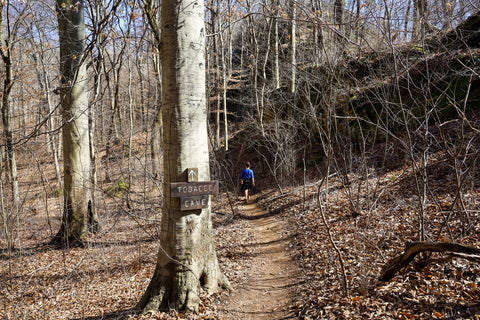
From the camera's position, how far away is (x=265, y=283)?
184 inches

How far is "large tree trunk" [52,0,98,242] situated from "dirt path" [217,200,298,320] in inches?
164

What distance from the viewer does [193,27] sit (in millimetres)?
3471

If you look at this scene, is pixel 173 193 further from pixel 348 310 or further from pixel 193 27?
pixel 348 310

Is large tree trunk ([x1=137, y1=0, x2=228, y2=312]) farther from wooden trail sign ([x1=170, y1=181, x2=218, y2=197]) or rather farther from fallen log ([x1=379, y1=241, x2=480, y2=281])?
fallen log ([x1=379, y1=241, x2=480, y2=281])

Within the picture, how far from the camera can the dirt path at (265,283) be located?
3.74 meters

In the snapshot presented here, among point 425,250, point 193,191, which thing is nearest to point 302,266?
point 425,250

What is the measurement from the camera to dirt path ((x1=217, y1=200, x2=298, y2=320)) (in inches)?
147

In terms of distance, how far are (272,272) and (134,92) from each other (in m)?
23.0

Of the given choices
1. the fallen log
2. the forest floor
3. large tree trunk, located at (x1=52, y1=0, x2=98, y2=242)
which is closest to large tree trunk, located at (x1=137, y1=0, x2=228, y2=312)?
the forest floor

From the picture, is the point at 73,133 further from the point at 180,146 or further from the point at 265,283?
the point at 265,283

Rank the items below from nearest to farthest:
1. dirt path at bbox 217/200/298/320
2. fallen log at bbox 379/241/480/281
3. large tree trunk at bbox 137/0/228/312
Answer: fallen log at bbox 379/241/480/281 < large tree trunk at bbox 137/0/228/312 < dirt path at bbox 217/200/298/320

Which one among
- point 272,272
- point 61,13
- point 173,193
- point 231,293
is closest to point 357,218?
point 272,272

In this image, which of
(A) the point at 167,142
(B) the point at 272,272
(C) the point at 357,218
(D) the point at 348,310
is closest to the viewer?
(D) the point at 348,310

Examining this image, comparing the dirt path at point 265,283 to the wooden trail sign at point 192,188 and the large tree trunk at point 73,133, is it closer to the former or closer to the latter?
the wooden trail sign at point 192,188
